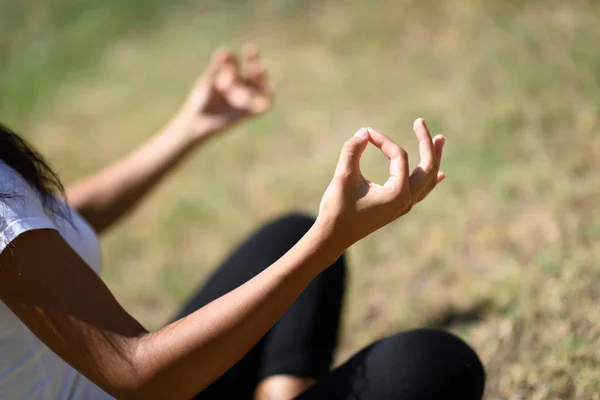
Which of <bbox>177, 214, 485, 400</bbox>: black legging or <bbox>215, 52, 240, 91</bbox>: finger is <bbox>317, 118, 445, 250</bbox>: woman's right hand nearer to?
<bbox>177, 214, 485, 400</bbox>: black legging

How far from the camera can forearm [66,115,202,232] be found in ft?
5.35

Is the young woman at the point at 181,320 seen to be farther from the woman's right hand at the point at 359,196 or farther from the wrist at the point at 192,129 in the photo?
the wrist at the point at 192,129

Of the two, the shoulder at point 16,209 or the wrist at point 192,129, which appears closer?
the shoulder at point 16,209

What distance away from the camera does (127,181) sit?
5.50 ft

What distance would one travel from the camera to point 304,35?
4.12 m

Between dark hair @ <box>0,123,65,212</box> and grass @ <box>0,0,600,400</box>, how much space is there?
1.21 meters

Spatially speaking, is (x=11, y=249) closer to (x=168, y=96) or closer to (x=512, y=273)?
(x=512, y=273)

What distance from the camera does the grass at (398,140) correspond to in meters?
1.98

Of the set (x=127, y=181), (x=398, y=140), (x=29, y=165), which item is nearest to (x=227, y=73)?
(x=127, y=181)

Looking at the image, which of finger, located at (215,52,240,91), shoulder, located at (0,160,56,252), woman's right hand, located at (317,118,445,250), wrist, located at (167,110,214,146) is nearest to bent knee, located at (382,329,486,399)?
woman's right hand, located at (317,118,445,250)

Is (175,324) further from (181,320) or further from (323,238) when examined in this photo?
(323,238)

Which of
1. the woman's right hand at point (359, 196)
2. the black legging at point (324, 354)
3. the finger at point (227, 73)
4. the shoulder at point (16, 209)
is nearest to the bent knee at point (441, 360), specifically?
the black legging at point (324, 354)

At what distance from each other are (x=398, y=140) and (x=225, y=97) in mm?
1311

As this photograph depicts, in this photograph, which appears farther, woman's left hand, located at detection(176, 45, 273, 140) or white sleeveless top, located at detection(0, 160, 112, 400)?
woman's left hand, located at detection(176, 45, 273, 140)
